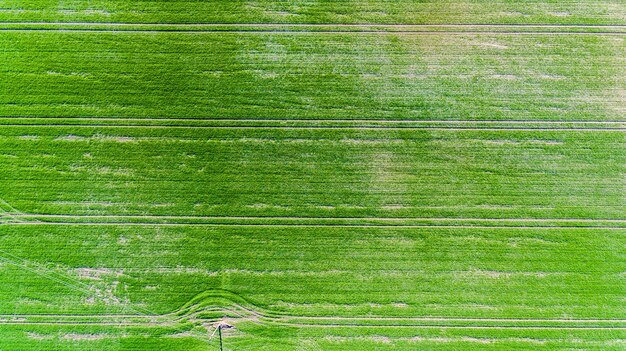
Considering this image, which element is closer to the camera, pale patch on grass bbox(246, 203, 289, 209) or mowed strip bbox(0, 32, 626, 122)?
pale patch on grass bbox(246, 203, 289, 209)

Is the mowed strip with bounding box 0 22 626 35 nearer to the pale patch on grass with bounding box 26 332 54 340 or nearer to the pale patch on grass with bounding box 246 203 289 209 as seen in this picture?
the pale patch on grass with bounding box 246 203 289 209

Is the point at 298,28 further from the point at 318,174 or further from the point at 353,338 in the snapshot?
the point at 353,338

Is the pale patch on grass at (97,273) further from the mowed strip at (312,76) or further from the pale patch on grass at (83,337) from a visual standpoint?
the mowed strip at (312,76)

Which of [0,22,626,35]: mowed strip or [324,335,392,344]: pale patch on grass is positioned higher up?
[0,22,626,35]: mowed strip

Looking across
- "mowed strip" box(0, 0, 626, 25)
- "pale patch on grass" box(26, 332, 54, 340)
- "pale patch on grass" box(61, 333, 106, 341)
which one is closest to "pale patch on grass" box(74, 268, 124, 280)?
"pale patch on grass" box(61, 333, 106, 341)

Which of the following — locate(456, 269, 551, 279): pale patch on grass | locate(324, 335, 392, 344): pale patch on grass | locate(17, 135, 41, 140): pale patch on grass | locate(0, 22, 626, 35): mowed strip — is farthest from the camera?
locate(0, 22, 626, 35): mowed strip

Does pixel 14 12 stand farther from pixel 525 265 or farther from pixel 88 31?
pixel 525 265

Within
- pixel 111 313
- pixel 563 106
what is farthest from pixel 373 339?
pixel 563 106

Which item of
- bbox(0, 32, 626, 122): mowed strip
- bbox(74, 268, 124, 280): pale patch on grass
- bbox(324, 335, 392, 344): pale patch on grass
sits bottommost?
bbox(324, 335, 392, 344): pale patch on grass

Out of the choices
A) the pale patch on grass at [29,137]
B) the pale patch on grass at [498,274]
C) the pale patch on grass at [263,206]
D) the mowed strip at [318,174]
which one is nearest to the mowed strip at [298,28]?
the mowed strip at [318,174]
